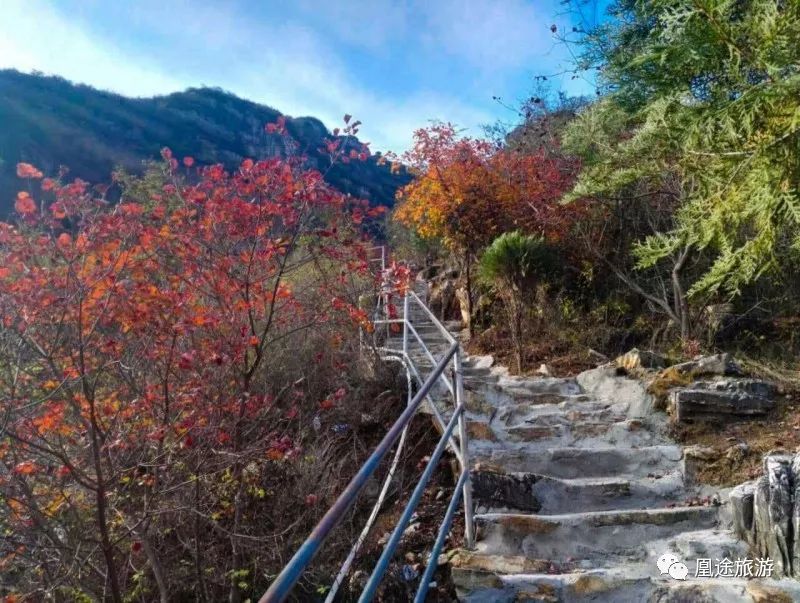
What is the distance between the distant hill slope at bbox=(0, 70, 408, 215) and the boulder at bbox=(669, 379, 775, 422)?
24.0 metres

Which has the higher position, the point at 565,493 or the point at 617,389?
the point at 617,389

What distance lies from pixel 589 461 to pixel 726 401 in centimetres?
125

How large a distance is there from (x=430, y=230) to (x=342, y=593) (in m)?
6.41

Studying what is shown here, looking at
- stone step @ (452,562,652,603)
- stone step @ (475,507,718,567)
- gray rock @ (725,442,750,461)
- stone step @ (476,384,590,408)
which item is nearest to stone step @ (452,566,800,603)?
stone step @ (452,562,652,603)

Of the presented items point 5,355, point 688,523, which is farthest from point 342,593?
point 5,355

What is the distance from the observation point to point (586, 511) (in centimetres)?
347

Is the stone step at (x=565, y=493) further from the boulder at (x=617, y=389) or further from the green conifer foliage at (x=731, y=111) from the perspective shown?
the green conifer foliage at (x=731, y=111)

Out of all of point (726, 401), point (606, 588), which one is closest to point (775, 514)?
point (606, 588)

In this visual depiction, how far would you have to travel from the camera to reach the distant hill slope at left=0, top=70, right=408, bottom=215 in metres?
35.7

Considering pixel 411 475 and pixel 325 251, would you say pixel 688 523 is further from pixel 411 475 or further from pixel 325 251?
pixel 325 251

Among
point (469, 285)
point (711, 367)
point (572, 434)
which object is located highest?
point (469, 285)

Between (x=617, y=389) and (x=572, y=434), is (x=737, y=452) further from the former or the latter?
(x=617, y=389)

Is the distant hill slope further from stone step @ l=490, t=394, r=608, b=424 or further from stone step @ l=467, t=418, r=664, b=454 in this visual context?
stone step @ l=467, t=418, r=664, b=454

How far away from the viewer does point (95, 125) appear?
4125 centimetres
